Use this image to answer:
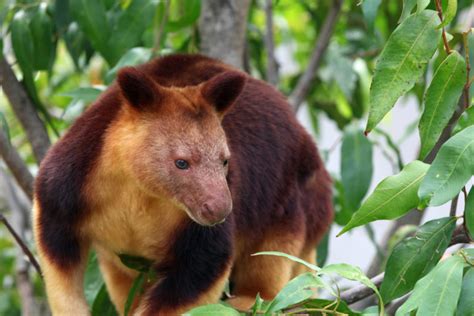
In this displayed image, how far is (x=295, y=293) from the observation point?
2406 millimetres

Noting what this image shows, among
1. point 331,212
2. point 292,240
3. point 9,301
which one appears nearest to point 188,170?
point 292,240

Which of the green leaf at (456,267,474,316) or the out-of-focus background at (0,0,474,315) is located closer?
the green leaf at (456,267,474,316)

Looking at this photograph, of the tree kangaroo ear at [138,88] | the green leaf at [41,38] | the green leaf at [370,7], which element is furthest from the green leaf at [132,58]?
the green leaf at [370,7]

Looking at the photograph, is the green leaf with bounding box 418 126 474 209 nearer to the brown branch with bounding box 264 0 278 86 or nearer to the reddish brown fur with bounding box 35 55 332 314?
the reddish brown fur with bounding box 35 55 332 314

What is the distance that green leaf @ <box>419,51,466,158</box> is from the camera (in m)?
2.63

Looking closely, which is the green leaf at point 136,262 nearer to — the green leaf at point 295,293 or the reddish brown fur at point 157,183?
the reddish brown fur at point 157,183

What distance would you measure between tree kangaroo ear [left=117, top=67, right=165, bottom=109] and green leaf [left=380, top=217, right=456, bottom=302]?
0.94 m

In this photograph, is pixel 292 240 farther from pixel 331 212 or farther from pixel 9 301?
pixel 9 301

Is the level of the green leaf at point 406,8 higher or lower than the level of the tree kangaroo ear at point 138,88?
higher

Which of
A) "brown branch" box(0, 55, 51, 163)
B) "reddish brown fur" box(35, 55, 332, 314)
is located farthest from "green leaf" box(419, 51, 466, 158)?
"brown branch" box(0, 55, 51, 163)

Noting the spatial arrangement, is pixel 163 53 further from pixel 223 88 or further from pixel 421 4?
pixel 421 4

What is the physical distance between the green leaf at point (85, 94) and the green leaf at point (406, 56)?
5.64ft

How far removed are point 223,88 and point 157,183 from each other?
372 mm

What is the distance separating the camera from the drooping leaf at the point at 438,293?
2330 mm
